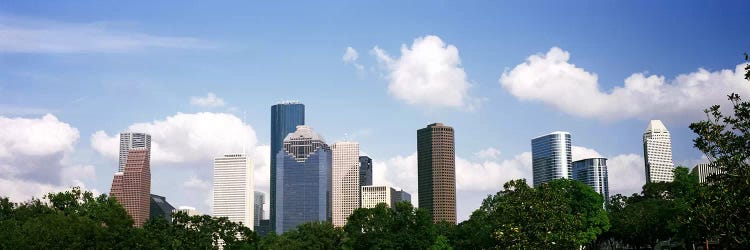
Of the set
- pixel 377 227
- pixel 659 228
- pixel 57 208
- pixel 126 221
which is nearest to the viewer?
pixel 126 221

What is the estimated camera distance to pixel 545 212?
6406 centimetres

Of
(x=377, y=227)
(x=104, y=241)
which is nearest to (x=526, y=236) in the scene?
(x=104, y=241)

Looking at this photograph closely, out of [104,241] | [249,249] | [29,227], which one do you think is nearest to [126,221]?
[104,241]

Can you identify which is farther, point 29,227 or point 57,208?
point 57,208

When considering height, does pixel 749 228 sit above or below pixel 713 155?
below

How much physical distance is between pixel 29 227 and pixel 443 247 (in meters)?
55.7

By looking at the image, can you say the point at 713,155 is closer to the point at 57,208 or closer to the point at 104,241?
the point at 104,241

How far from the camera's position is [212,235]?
10456 centimetres

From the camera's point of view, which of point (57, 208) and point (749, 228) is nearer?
point (749, 228)

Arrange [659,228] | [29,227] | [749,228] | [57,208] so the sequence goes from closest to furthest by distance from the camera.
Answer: [749,228], [29,227], [57,208], [659,228]

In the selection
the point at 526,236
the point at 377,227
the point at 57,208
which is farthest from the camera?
the point at 377,227

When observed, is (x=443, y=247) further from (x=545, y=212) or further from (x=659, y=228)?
(x=545, y=212)

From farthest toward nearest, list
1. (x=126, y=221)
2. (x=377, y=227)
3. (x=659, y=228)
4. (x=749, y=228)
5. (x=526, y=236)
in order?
1. (x=377, y=227)
2. (x=659, y=228)
3. (x=126, y=221)
4. (x=526, y=236)
5. (x=749, y=228)

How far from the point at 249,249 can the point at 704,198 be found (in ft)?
266
